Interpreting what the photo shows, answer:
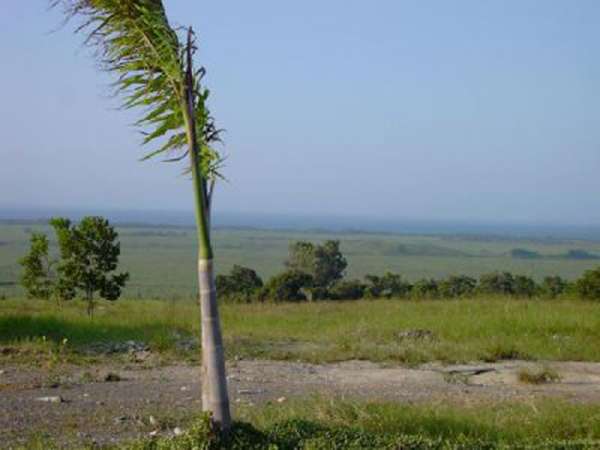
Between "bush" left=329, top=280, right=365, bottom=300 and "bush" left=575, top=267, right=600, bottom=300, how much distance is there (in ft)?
22.8

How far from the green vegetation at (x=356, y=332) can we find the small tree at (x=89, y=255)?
1495mm

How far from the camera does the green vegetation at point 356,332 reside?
1224cm

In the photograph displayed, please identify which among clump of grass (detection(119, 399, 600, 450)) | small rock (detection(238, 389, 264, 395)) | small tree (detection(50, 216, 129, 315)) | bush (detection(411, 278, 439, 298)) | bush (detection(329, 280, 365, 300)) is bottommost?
bush (detection(329, 280, 365, 300))

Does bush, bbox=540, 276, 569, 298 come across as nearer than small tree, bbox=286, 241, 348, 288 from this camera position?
Yes

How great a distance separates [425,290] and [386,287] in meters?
2.60

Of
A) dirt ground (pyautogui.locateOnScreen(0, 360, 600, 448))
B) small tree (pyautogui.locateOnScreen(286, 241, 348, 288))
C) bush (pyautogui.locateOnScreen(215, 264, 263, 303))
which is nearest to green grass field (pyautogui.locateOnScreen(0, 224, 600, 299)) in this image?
small tree (pyautogui.locateOnScreen(286, 241, 348, 288))

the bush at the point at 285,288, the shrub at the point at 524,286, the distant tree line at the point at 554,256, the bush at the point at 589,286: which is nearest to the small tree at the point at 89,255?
the bush at the point at 285,288

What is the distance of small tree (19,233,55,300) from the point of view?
2020cm

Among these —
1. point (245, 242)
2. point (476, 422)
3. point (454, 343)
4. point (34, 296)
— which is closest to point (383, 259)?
point (245, 242)

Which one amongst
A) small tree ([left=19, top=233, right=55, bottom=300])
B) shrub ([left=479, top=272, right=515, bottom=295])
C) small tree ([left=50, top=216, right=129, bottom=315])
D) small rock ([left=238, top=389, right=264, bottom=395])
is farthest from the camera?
shrub ([left=479, top=272, right=515, bottom=295])

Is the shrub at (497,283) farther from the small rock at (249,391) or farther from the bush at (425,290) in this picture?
the small rock at (249,391)

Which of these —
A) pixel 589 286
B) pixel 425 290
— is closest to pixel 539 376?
pixel 589 286

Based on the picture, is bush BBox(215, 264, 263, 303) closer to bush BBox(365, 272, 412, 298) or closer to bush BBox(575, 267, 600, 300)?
bush BBox(365, 272, 412, 298)

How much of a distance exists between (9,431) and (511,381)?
6.11 meters
